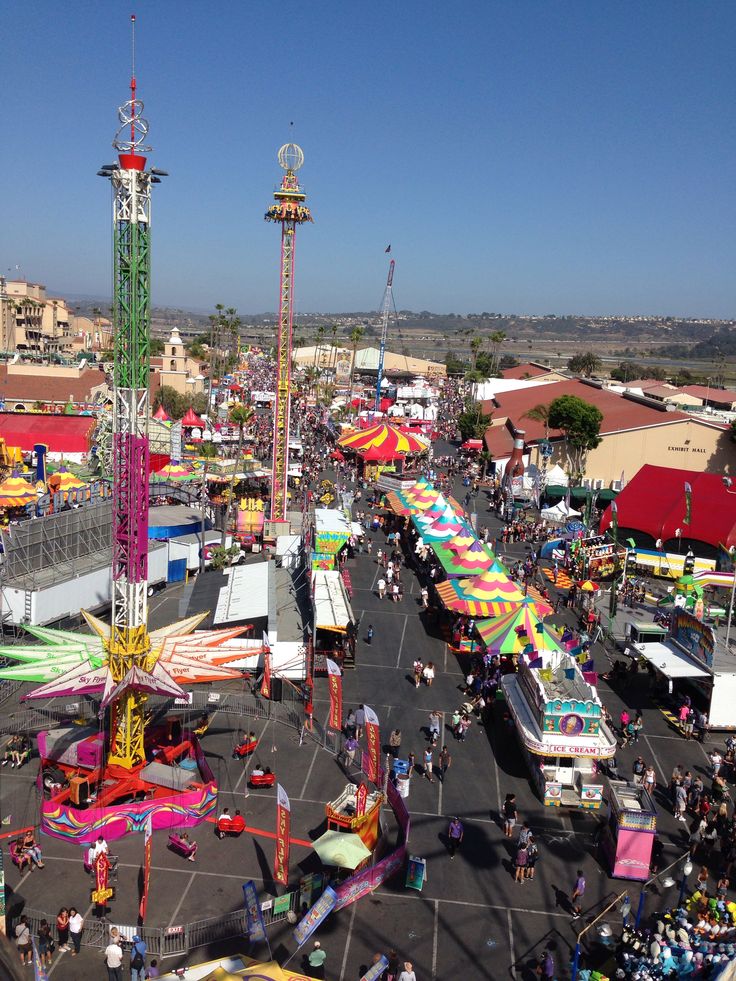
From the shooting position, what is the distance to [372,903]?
40.9 feet

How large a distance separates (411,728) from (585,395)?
46439mm

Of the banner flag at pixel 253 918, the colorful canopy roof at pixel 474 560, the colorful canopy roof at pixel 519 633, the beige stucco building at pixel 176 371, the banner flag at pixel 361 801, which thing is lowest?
the banner flag at pixel 253 918

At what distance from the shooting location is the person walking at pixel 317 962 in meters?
10.9

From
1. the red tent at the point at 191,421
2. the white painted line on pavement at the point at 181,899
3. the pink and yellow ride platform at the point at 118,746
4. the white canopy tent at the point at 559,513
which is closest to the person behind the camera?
the white painted line on pavement at the point at 181,899

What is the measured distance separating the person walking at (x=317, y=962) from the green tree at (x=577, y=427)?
36.9 m

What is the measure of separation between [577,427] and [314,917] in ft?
121

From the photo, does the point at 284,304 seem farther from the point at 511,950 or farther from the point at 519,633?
the point at 511,950

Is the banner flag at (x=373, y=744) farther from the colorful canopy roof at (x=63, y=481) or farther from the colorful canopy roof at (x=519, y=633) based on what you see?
the colorful canopy roof at (x=63, y=481)

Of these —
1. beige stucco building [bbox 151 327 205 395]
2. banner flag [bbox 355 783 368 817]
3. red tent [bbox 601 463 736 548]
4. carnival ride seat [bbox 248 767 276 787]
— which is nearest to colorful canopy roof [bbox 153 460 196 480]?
red tent [bbox 601 463 736 548]

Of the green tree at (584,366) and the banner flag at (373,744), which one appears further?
the green tree at (584,366)

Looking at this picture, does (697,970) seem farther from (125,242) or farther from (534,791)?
(125,242)

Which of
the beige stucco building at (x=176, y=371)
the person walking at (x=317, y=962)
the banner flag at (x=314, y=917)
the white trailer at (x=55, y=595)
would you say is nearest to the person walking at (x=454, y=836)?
the banner flag at (x=314, y=917)

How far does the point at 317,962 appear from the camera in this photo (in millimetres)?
10867

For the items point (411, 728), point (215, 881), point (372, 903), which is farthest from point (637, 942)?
point (411, 728)
